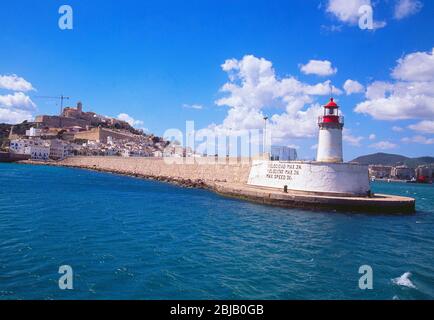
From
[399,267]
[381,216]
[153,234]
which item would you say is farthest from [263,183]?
[399,267]

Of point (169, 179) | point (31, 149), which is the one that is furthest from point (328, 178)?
point (31, 149)

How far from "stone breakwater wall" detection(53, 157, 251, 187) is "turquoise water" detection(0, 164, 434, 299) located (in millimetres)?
20004

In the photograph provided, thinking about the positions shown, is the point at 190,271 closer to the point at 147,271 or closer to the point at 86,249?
the point at 147,271

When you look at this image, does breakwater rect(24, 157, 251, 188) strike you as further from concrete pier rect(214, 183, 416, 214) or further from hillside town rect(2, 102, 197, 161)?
concrete pier rect(214, 183, 416, 214)

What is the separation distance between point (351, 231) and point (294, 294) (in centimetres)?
908

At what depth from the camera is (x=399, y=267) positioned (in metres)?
11.1

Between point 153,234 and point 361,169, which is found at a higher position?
point 361,169

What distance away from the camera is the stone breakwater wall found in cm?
4034

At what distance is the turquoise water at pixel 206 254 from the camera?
8461mm

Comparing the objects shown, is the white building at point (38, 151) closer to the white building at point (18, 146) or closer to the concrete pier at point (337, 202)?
the white building at point (18, 146)

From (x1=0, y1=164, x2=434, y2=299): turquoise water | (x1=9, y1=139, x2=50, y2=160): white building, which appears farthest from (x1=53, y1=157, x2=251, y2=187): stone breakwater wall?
(x1=9, y1=139, x2=50, y2=160): white building
